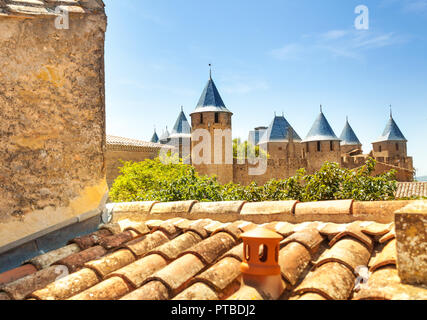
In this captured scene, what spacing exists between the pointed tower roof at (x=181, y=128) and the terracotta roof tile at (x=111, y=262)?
33.4 m

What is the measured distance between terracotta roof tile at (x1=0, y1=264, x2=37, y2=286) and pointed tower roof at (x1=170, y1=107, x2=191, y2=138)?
3342 centimetres

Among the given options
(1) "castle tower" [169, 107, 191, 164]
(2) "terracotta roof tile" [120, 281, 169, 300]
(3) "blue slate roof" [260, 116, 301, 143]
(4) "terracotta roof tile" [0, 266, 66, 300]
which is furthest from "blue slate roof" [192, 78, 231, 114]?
(2) "terracotta roof tile" [120, 281, 169, 300]

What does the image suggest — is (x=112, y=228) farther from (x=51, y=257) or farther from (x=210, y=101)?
(x=210, y=101)

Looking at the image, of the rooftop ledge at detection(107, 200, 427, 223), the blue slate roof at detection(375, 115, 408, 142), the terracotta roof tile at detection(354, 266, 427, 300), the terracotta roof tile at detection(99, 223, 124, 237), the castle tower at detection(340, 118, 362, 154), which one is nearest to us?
the terracotta roof tile at detection(354, 266, 427, 300)

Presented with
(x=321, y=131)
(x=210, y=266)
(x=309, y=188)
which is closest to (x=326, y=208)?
(x=210, y=266)

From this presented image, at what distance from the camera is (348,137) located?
149 feet

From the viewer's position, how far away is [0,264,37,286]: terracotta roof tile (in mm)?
2443

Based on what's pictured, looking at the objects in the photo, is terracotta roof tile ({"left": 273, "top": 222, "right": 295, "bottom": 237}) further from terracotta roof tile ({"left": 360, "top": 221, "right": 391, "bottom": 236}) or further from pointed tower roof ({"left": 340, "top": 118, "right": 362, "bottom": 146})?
pointed tower roof ({"left": 340, "top": 118, "right": 362, "bottom": 146})

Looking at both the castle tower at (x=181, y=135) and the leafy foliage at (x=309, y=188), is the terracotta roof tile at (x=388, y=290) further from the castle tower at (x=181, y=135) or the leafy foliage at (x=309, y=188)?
the castle tower at (x=181, y=135)

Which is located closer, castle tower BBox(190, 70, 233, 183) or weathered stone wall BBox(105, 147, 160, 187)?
weathered stone wall BBox(105, 147, 160, 187)

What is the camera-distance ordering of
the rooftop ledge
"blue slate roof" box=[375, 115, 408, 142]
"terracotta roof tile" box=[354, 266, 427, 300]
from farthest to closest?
"blue slate roof" box=[375, 115, 408, 142] → the rooftop ledge → "terracotta roof tile" box=[354, 266, 427, 300]

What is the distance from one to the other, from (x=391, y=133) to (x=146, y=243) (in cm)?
4220

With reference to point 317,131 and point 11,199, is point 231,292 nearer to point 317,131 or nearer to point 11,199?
point 11,199
